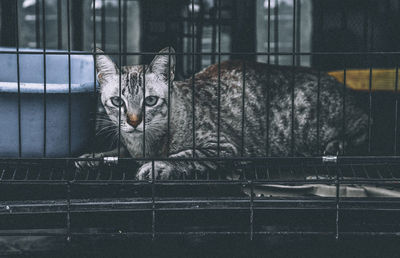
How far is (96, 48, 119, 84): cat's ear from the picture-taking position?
2.23 meters

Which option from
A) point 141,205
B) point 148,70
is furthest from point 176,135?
point 141,205

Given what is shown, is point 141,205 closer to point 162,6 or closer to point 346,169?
point 346,169

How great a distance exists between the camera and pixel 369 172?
228 cm

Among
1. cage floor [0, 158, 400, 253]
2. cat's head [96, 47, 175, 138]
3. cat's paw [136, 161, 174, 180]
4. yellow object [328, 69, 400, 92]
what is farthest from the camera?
yellow object [328, 69, 400, 92]

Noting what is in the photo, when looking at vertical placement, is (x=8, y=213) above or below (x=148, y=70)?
below

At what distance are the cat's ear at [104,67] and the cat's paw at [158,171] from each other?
19.2 inches

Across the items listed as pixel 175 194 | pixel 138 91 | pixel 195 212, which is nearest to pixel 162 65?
pixel 138 91

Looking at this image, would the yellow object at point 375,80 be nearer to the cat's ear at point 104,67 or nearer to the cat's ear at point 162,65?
the cat's ear at point 162,65

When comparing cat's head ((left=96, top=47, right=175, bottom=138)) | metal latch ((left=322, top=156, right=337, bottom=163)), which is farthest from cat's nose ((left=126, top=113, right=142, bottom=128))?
metal latch ((left=322, top=156, right=337, bottom=163))

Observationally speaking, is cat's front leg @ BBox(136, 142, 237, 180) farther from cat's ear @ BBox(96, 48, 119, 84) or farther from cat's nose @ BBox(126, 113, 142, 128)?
cat's ear @ BBox(96, 48, 119, 84)

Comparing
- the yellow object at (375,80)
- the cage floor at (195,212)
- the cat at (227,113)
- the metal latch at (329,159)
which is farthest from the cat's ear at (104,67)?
the yellow object at (375,80)

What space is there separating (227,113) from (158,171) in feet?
2.49

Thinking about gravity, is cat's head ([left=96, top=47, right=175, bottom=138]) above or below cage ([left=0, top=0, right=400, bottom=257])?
above

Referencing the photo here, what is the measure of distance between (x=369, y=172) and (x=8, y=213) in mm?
1627
